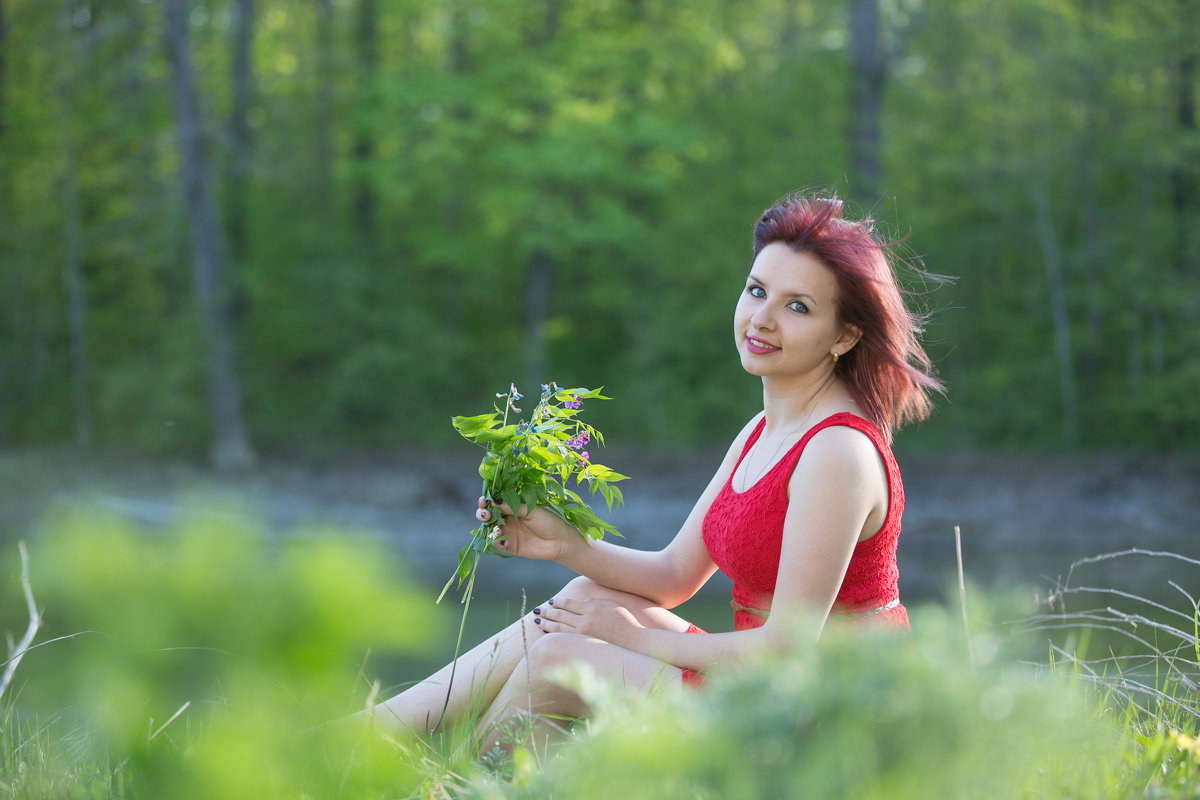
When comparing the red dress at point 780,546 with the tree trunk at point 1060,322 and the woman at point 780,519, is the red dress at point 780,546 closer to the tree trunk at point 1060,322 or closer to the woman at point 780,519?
the woman at point 780,519

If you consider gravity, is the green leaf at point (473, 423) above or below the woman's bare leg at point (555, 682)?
above

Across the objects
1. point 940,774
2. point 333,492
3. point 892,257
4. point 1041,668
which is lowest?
point 333,492

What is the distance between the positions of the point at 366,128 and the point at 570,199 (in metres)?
2.90

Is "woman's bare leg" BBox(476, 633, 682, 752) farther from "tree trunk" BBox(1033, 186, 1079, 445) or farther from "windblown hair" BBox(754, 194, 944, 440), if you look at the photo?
"tree trunk" BBox(1033, 186, 1079, 445)

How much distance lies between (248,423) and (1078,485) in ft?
35.9

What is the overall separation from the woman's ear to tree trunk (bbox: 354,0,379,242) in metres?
13.5

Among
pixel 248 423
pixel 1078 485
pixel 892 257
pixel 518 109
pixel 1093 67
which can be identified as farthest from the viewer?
pixel 248 423

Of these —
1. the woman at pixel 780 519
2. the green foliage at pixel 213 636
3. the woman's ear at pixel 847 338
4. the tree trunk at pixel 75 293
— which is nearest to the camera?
the green foliage at pixel 213 636

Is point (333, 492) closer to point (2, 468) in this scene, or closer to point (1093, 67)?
point (2, 468)

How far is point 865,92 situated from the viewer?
1479 centimetres

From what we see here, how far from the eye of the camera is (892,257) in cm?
245

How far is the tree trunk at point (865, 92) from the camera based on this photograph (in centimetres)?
1460

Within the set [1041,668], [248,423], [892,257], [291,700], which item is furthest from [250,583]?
[248,423]

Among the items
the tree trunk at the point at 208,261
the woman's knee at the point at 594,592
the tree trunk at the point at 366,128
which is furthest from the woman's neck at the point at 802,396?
the tree trunk at the point at 366,128
